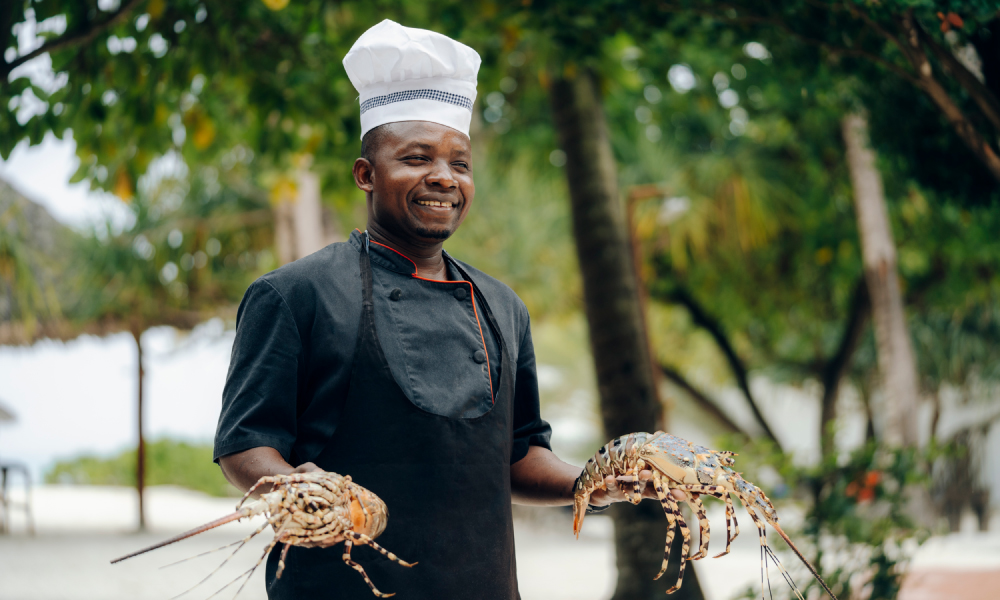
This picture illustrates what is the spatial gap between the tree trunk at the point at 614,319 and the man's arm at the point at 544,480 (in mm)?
2634

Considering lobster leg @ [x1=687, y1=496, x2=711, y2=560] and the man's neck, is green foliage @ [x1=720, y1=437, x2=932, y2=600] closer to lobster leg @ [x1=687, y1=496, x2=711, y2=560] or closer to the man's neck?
lobster leg @ [x1=687, y1=496, x2=711, y2=560]

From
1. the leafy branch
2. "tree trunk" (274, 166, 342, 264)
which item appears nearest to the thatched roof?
"tree trunk" (274, 166, 342, 264)

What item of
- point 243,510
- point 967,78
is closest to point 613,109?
point 967,78

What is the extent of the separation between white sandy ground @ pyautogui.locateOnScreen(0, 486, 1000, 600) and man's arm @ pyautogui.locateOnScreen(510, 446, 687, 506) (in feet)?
9.30

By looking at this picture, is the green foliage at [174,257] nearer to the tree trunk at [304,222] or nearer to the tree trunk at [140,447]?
the tree trunk at [140,447]

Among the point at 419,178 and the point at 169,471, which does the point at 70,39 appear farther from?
the point at 169,471

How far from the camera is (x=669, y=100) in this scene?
6.98m

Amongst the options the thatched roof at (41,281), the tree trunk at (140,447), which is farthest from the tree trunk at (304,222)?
the thatched roof at (41,281)

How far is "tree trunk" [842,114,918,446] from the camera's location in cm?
830

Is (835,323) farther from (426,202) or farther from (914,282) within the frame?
(426,202)

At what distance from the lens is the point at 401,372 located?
160 centimetres

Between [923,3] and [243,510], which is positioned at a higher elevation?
[923,3]

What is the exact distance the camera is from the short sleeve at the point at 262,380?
147 centimetres

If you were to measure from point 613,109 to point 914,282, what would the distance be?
7435 millimetres
